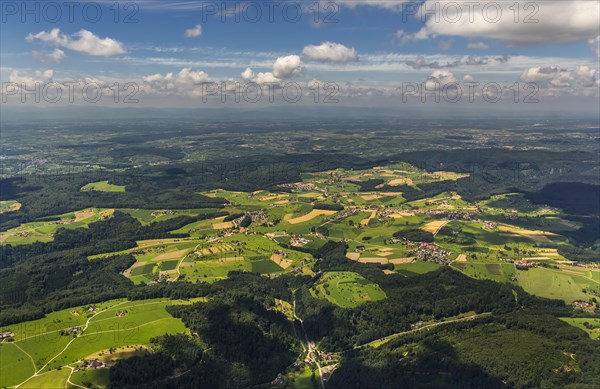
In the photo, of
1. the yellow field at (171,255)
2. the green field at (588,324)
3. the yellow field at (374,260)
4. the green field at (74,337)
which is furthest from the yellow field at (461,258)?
the yellow field at (171,255)

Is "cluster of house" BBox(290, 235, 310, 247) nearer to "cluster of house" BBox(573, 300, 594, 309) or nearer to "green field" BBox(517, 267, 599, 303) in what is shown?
"green field" BBox(517, 267, 599, 303)

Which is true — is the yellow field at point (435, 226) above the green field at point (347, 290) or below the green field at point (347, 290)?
above

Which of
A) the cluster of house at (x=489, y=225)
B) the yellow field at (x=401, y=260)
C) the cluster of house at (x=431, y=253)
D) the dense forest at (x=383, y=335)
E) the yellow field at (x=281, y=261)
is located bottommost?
the dense forest at (x=383, y=335)

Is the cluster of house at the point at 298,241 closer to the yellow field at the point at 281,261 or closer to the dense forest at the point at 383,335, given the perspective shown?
the yellow field at the point at 281,261

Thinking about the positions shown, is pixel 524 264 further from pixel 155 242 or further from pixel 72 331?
pixel 72 331

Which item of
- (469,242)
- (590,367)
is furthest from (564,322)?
(469,242)

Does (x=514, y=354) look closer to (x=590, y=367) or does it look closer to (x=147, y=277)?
(x=590, y=367)
